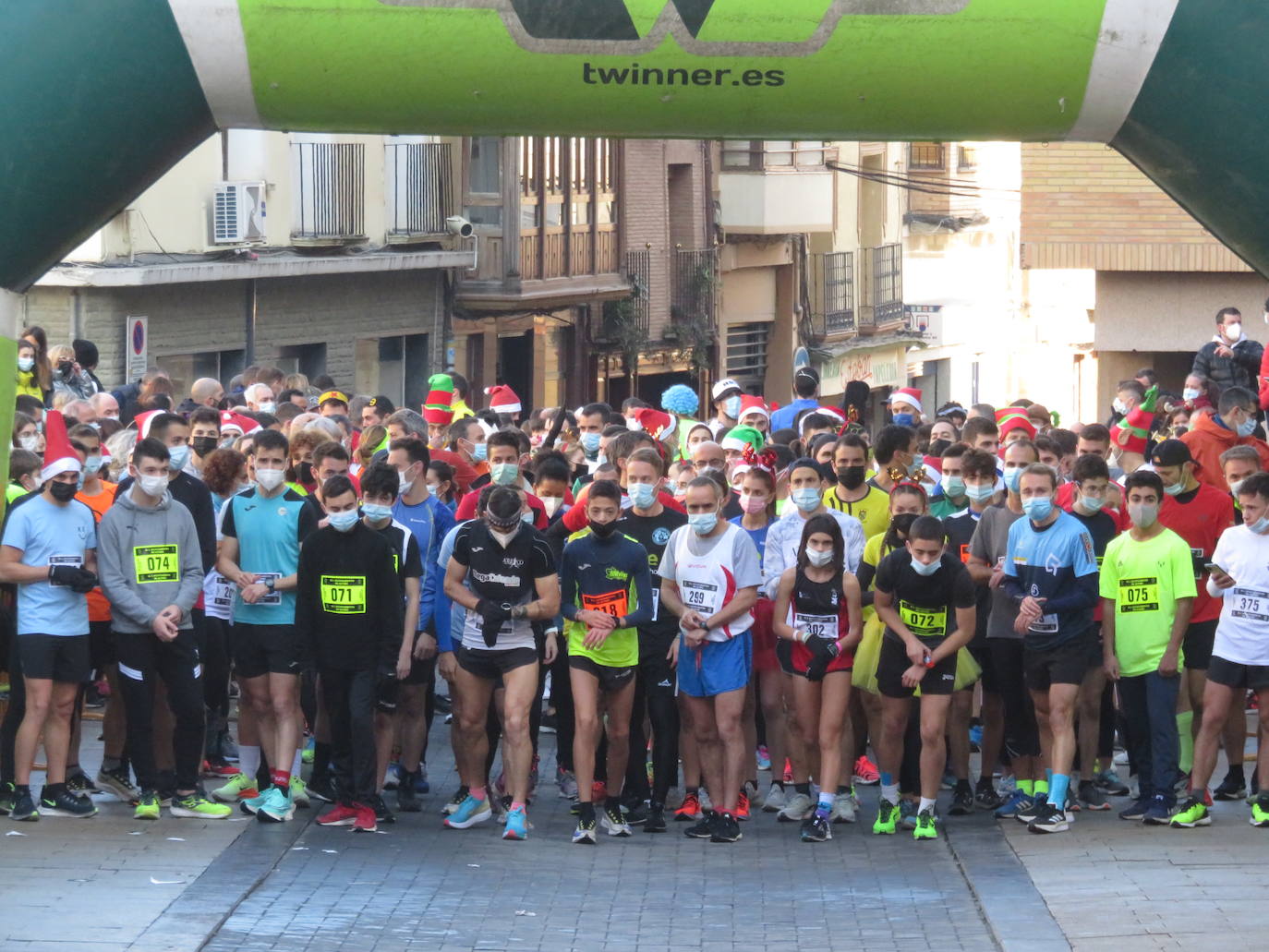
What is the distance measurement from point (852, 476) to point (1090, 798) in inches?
80.8

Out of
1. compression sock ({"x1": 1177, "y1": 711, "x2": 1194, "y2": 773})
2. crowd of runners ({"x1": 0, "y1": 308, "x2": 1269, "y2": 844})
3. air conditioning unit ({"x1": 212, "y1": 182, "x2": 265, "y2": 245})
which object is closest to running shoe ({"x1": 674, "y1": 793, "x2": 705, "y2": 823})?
crowd of runners ({"x1": 0, "y1": 308, "x2": 1269, "y2": 844})

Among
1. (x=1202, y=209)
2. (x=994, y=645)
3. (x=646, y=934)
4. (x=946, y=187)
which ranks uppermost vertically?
(x=946, y=187)

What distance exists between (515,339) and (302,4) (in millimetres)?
32094

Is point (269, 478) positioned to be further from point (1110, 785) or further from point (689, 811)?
point (1110, 785)

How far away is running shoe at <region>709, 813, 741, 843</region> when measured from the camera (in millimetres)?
10969

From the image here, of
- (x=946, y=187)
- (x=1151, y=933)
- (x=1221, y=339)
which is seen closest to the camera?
(x=1151, y=933)

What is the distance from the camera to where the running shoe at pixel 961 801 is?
1161 centimetres

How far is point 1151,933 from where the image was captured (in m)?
8.96

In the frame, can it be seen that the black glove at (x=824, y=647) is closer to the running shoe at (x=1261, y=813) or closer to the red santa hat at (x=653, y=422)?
the running shoe at (x=1261, y=813)

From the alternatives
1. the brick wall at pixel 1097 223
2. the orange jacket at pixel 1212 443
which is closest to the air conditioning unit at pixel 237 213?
the brick wall at pixel 1097 223

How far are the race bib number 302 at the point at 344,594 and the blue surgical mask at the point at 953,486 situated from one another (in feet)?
10.7

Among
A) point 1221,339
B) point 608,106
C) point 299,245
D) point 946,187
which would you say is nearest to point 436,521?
point 608,106

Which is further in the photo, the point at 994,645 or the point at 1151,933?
the point at 994,645

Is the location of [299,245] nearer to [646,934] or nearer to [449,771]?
[449,771]
